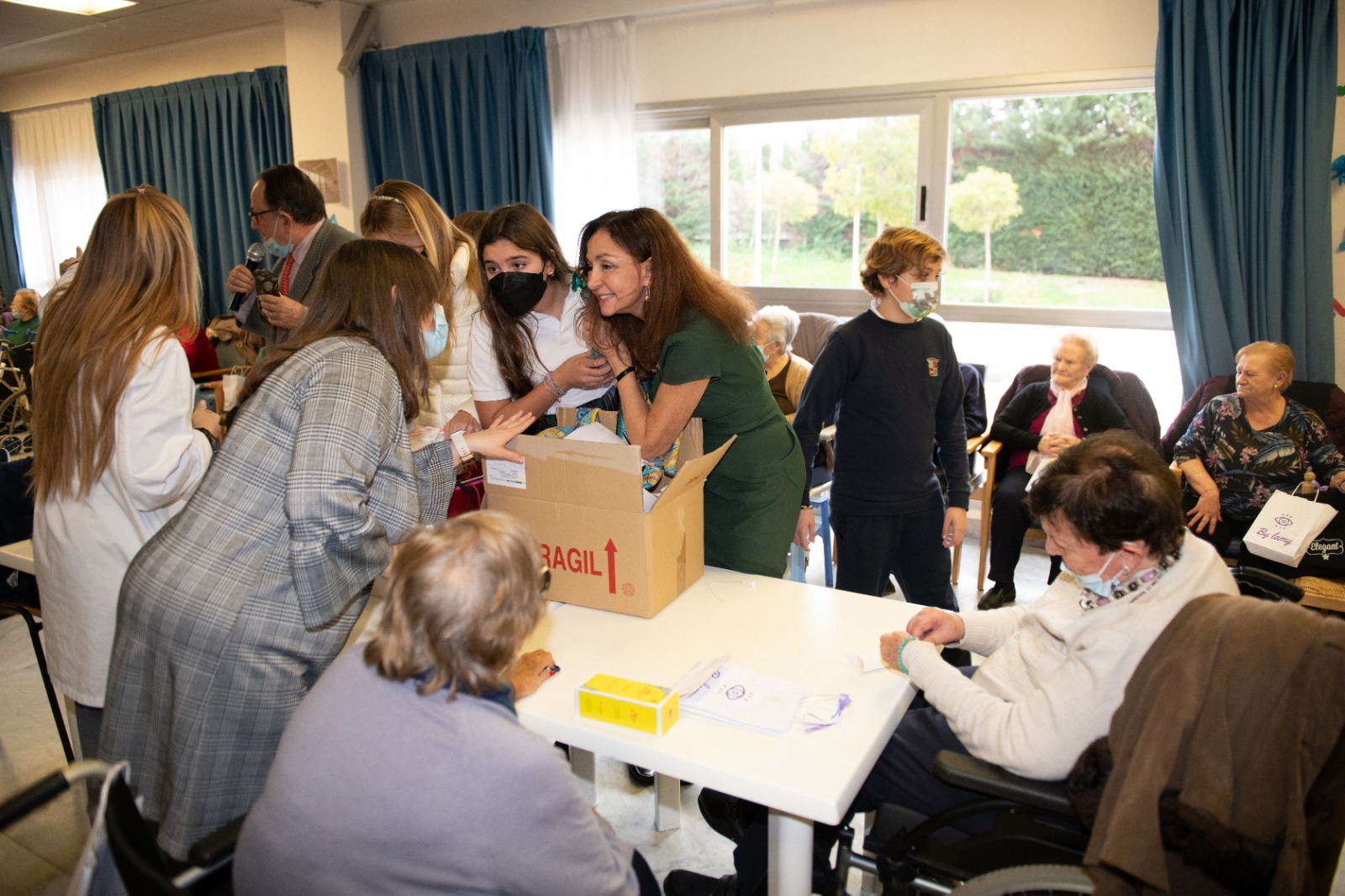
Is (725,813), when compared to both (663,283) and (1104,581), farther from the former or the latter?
(663,283)

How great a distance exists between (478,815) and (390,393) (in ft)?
2.42

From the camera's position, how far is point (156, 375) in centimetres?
168

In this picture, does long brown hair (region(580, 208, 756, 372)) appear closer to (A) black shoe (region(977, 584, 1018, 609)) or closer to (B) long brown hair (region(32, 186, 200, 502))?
(B) long brown hair (region(32, 186, 200, 502))

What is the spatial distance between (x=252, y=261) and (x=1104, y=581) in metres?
2.60

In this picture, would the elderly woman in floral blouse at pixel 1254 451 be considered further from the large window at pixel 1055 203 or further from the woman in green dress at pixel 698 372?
the woman in green dress at pixel 698 372

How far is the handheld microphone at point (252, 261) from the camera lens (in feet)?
9.24

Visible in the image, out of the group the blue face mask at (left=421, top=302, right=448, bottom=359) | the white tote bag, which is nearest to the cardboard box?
the blue face mask at (left=421, top=302, right=448, bottom=359)

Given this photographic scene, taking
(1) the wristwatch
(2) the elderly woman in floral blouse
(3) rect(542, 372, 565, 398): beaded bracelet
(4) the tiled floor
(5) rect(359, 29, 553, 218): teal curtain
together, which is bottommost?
(4) the tiled floor

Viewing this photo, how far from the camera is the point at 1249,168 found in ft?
11.6

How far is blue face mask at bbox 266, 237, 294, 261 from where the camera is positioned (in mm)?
2966

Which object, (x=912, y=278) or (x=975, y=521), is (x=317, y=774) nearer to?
(x=912, y=278)

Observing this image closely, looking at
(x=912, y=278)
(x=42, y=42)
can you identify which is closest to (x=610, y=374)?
(x=912, y=278)

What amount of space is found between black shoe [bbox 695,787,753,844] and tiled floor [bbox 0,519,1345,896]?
42 centimetres

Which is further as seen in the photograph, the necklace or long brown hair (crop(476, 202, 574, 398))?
long brown hair (crop(476, 202, 574, 398))
